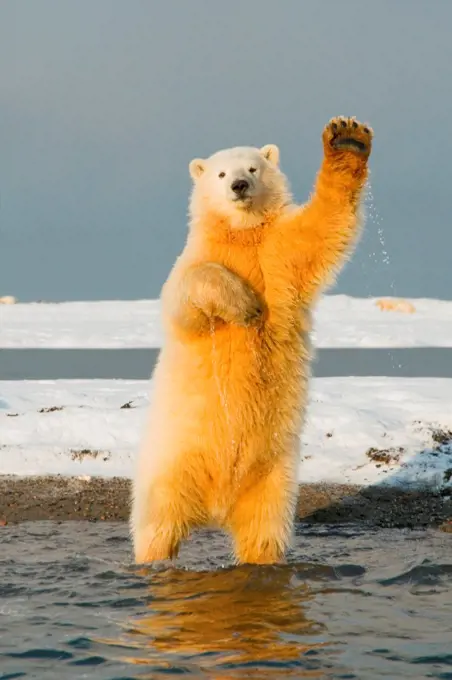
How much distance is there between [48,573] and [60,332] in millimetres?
21712

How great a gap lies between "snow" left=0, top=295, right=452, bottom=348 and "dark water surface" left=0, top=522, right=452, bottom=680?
16355 millimetres

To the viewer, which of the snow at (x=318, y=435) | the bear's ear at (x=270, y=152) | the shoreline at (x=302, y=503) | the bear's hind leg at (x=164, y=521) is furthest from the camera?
the snow at (x=318, y=435)

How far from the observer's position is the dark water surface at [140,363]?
18188 mm

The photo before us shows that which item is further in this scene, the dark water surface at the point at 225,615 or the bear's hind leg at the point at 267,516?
the bear's hind leg at the point at 267,516

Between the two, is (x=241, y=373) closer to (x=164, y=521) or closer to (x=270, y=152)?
(x=164, y=521)

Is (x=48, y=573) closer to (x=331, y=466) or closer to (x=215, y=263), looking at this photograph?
(x=215, y=263)

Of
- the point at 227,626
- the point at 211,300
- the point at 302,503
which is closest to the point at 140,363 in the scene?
the point at 302,503

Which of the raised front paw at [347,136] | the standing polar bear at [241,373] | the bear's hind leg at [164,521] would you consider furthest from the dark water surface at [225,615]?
the raised front paw at [347,136]

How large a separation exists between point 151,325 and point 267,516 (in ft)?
72.4

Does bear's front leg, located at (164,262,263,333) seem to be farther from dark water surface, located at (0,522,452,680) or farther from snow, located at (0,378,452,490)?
snow, located at (0,378,452,490)

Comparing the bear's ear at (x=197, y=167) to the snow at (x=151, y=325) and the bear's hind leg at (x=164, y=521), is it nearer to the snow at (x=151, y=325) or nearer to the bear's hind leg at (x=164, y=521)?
the bear's hind leg at (x=164, y=521)

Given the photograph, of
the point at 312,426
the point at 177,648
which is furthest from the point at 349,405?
the point at 177,648

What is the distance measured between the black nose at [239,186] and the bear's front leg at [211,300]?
0.41m

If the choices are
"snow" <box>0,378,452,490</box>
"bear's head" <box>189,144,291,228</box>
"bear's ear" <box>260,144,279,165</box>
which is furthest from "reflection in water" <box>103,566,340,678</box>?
"snow" <box>0,378,452,490</box>
